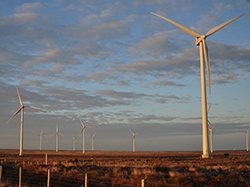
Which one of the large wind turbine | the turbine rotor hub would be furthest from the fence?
the turbine rotor hub

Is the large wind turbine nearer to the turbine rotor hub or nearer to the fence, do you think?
the turbine rotor hub

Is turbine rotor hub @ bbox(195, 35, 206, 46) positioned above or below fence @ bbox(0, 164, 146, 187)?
above

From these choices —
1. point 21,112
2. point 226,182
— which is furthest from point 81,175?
point 21,112

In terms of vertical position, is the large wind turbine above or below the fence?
above

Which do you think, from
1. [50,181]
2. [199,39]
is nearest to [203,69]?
[199,39]

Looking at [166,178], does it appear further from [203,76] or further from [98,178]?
[203,76]

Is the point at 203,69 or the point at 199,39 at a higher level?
the point at 199,39

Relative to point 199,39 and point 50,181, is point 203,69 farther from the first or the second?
point 50,181

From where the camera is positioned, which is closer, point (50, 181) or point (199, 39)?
point (50, 181)

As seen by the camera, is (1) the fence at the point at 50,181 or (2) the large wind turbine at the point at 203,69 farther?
(2) the large wind turbine at the point at 203,69

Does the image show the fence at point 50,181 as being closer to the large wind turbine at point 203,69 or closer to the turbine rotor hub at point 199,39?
the large wind turbine at point 203,69

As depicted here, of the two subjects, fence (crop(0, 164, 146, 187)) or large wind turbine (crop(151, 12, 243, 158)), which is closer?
fence (crop(0, 164, 146, 187))

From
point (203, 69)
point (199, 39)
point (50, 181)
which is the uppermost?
point (199, 39)

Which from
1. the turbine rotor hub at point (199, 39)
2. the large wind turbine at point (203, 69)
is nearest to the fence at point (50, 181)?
the large wind turbine at point (203, 69)
